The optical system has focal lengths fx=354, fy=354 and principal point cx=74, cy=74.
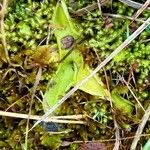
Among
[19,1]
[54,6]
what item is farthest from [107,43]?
[19,1]

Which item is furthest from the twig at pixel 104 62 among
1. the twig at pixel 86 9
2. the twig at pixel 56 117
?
the twig at pixel 86 9

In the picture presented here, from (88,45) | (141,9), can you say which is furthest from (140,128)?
(141,9)

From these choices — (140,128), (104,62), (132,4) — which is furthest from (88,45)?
(140,128)

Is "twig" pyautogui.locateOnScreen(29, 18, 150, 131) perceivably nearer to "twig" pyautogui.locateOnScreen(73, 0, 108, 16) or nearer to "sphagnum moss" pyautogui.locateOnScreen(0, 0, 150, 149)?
"sphagnum moss" pyautogui.locateOnScreen(0, 0, 150, 149)

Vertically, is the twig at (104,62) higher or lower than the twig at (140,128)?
higher

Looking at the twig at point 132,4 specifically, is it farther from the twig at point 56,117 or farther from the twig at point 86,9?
the twig at point 56,117

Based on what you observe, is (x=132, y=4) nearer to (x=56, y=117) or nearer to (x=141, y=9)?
(x=141, y=9)

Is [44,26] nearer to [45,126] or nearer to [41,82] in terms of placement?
[41,82]

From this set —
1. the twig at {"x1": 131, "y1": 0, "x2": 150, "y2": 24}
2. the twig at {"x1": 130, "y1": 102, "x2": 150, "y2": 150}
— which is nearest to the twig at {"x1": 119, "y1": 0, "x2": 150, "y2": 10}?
the twig at {"x1": 131, "y1": 0, "x2": 150, "y2": 24}

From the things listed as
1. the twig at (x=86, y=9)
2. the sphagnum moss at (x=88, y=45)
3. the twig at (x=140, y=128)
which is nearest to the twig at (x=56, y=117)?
the sphagnum moss at (x=88, y=45)

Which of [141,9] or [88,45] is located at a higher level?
[141,9]

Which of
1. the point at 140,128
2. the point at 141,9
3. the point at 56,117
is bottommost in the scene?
the point at 140,128

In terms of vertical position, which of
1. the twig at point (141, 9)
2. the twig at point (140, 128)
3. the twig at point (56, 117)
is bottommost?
the twig at point (140, 128)
